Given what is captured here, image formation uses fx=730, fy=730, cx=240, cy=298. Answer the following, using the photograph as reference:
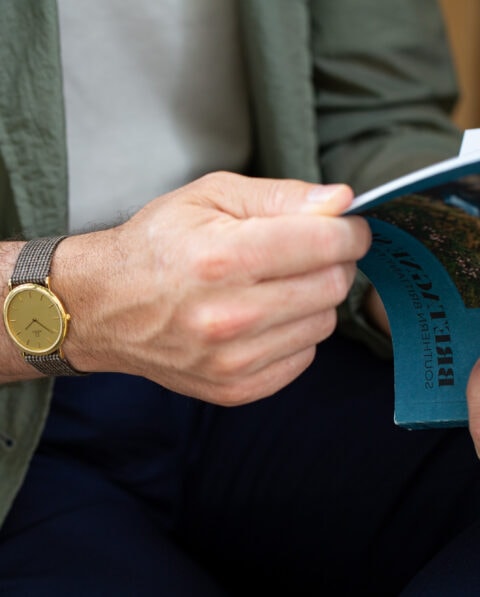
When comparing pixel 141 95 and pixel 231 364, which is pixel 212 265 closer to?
pixel 231 364

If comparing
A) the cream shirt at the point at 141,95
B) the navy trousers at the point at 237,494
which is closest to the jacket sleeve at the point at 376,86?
the cream shirt at the point at 141,95

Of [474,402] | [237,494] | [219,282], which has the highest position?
[219,282]

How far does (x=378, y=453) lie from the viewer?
0.68 metres

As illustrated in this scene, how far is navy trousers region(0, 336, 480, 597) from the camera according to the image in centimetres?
61

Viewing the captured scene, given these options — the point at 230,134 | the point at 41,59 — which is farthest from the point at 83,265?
the point at 230,134

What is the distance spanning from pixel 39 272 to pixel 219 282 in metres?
0.15

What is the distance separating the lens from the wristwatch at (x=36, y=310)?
1.65 ft

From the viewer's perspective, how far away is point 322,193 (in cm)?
44

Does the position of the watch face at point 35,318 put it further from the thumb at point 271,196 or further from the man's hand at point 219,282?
the thumb at point 271,196

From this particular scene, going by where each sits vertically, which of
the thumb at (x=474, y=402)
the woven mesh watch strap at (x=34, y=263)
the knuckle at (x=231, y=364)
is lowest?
the thumb at (x=474, y=402)

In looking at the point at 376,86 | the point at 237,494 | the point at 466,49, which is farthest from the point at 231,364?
the point at 466,49

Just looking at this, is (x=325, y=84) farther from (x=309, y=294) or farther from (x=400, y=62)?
(x=309, y=294)

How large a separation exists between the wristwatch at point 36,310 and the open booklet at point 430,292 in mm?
216

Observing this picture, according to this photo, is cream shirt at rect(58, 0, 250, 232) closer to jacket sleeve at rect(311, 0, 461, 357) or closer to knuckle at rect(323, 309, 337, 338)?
jacket sleeve at rect(311, 0, 461, 357)
